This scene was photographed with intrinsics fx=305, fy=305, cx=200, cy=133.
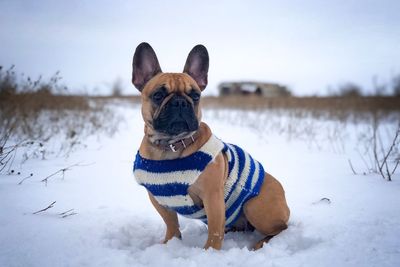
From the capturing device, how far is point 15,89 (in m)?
6.40

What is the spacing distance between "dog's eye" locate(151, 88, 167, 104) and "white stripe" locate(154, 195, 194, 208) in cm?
77

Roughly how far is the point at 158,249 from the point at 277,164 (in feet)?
11.1

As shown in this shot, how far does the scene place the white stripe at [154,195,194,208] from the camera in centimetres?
218

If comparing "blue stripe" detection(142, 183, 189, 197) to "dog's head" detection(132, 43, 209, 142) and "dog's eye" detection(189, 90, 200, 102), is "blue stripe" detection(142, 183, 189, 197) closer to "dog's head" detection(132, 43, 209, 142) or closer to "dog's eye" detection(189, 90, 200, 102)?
"dog's head" detection(132, 43, 209, 142)

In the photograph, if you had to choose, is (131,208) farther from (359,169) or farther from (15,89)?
(15,89)

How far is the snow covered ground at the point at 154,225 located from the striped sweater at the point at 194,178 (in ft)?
0.95

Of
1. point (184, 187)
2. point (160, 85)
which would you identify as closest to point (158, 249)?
point (184, 187)

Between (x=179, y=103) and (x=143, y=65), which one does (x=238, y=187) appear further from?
(x=143, y=65)

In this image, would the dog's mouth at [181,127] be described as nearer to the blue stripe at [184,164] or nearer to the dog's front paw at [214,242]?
the blue stripe at [184,164]

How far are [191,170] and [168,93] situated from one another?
0.72 m

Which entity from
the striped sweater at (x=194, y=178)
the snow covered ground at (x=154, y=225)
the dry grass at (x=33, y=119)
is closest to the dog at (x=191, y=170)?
the striped sweater at (x=194, y=178)

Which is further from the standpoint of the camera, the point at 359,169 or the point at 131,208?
the point at 359,169

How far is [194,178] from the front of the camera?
2082 millimetres

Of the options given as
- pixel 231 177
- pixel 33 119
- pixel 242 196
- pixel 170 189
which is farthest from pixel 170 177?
pixel 33 119
